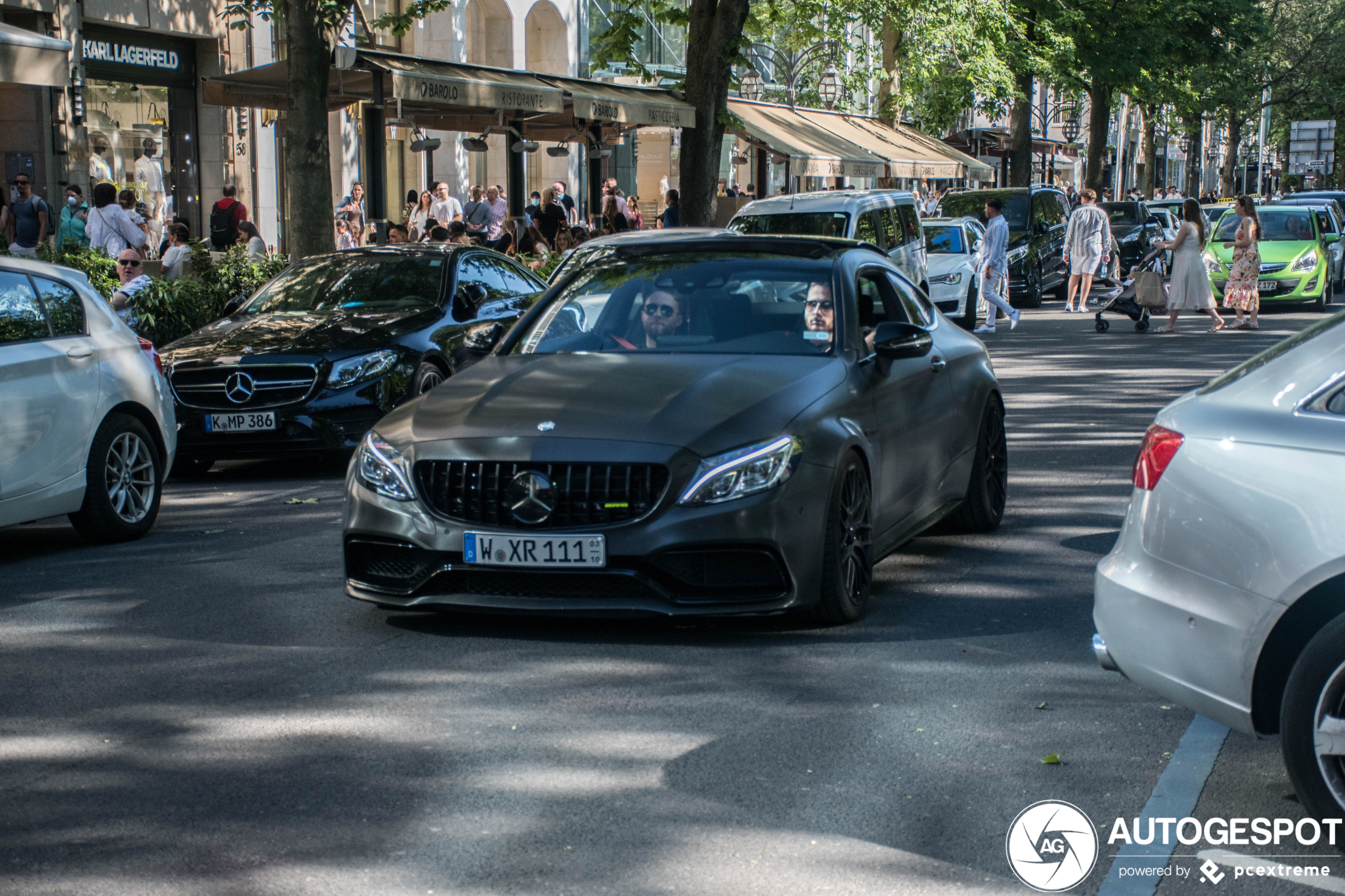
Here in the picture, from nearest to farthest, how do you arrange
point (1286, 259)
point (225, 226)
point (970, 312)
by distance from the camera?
1. point (225, 226)
2. point (970, 312)
3. point (1286, 259)

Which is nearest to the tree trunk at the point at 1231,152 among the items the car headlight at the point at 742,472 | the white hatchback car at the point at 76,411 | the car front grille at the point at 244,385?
the car front grille at the point at 244,385

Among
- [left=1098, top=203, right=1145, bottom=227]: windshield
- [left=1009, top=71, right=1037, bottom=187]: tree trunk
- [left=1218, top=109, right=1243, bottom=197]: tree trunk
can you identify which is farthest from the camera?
[left=1218, top=109, right=1243, bottom=197]: tree trunk

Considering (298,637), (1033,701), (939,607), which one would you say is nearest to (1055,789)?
(1033,701)

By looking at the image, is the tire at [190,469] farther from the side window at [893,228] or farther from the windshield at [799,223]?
the side window at [893,228]

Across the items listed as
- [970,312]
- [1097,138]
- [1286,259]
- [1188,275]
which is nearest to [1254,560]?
[1188,275]

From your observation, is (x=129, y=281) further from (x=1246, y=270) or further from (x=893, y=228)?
(x=1246, y=270)

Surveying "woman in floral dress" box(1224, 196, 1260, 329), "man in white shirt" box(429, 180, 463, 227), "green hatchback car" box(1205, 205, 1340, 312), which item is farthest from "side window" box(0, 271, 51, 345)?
"green hatchback car" box(1205, 205, 1340, 312)

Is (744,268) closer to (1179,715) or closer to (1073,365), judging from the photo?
(1179,715)

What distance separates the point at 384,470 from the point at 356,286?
6.33 metres

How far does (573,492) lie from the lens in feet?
19.2

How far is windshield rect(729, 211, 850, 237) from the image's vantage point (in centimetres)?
1870

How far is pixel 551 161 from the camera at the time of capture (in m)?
40.4

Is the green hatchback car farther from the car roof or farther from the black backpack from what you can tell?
the black backpack

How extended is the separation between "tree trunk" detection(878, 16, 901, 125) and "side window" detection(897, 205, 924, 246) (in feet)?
61.4
